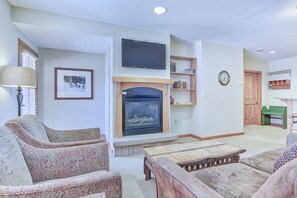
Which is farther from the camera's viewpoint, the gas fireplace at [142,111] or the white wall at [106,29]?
the gas fireplace at [142,111]

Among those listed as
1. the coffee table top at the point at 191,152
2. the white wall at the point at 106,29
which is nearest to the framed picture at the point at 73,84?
the white wall at the point at 106,29

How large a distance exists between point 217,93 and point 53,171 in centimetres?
408

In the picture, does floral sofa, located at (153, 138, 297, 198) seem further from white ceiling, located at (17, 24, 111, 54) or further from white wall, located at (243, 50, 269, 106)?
white wall, located at (243, 50, 269, 106)

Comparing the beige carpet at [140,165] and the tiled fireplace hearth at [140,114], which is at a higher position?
the tiled fireplace hearth at [140,114]

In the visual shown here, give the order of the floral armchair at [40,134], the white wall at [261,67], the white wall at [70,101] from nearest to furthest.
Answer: the floral armchair at [40,134] < the white wall at [70,101] < the white wall at [261,67]

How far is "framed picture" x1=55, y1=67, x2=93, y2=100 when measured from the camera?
3804 mm

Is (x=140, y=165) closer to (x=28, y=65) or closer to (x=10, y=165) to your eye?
(x=10, y=165)

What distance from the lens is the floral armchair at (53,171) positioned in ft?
2.94

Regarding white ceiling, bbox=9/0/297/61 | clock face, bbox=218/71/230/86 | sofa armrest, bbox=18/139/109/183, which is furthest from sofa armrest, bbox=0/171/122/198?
clock face, bbox=218/71/230/86

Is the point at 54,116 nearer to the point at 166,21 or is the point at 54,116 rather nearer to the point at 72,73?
the point at 72,73

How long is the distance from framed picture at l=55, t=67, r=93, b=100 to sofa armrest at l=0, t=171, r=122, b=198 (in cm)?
322

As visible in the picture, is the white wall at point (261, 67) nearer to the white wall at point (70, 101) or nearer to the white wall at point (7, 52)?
the white wall at point (70, 101)

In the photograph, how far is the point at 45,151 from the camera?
141 centimetres

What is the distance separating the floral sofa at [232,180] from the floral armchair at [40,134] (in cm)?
103
